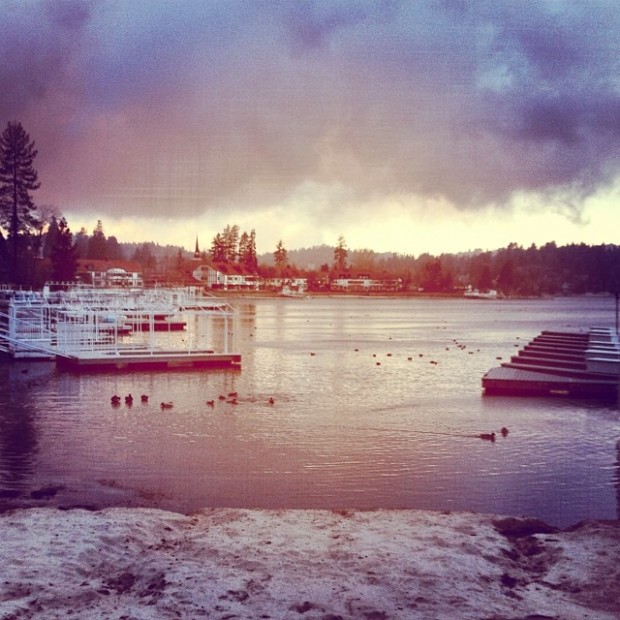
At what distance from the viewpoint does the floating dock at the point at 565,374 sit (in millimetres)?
16281

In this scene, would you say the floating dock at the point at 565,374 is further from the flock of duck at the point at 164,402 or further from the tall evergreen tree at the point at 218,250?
the tall evergreen tree at the point at 218,250

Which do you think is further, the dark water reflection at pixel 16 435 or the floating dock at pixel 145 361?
the floating dock at pixel 145 361

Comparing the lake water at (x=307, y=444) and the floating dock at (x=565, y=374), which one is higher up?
the floating dock at (x=565, y=374)

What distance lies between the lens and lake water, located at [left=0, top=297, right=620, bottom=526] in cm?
841

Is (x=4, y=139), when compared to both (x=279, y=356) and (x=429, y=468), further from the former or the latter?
(x=429, y=468)

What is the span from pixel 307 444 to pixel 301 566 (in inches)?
210

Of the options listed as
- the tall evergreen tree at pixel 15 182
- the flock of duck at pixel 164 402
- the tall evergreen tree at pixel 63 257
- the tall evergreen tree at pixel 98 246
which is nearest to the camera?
the flock of duck at pixel 164 402

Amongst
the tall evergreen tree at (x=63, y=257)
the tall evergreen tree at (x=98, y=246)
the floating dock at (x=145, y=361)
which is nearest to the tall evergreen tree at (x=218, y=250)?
the tall evergreen tree at (x=98, y=246)

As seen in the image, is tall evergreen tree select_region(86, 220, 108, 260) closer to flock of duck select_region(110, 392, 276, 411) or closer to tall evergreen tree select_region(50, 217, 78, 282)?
tall evergreen tree select_region(50, 217, 78, 282)

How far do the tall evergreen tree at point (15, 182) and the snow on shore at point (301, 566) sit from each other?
131 ft

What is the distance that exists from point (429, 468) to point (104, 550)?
16.4 feet

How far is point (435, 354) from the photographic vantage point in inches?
1048

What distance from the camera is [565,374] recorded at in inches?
686

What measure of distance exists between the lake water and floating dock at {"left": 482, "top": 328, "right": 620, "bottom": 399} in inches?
28.1
